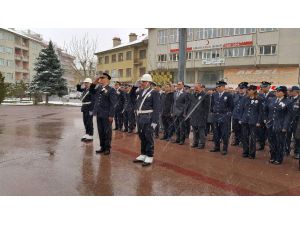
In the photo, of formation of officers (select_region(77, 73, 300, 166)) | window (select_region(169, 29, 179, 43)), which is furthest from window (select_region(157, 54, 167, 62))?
formation of officers (select_region(77, 73, 300, 166))

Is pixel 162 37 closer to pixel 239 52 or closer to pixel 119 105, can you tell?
pixel 239 52

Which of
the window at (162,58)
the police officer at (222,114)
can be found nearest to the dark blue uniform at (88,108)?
the police officer at (222,114)

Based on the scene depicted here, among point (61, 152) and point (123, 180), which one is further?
point (61, 152)

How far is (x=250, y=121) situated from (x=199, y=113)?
1.60 metres

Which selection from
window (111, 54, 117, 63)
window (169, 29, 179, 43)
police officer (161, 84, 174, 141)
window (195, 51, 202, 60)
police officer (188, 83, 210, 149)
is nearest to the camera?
police officer (188, 83, 210, 149)

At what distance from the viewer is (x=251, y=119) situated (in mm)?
8227

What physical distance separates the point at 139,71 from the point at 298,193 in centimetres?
4734

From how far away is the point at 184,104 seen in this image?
33.4ft

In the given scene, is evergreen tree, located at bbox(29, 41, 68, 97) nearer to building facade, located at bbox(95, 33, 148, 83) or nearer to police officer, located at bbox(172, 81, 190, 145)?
building facade, located at bbox(95, 33, 148, 83)

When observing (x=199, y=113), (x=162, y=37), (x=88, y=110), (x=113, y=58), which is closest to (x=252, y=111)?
(x=199, y=113)

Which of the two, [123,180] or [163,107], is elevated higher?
[163,107]

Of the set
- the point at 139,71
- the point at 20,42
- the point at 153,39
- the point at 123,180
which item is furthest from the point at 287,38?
the point at 20,42

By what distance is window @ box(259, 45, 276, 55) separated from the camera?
34.1 m

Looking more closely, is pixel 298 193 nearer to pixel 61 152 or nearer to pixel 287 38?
pixel 61 152
